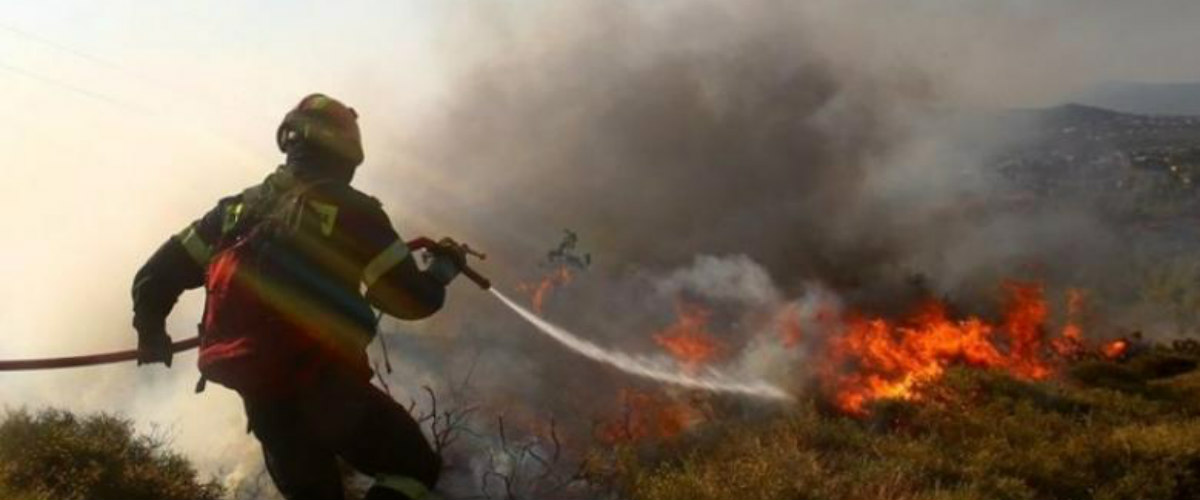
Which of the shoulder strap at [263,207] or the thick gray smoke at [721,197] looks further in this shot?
the thick gray smoke at [721,197]

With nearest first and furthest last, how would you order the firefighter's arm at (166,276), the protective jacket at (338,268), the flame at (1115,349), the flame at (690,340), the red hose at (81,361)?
the protective jacket at (338,268), the firefighter's arm at (166,276), the red hose at (81,361), the flame at (690,340), the flame at (1115,349)

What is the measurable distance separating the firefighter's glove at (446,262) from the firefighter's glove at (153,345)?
1136 mm

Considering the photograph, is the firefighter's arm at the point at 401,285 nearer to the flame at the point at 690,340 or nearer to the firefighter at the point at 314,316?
the firefighter at the point at 314,316

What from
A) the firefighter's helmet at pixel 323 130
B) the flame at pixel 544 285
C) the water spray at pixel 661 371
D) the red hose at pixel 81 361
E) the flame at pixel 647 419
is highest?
the firefighter's helmet at pixel 323 130

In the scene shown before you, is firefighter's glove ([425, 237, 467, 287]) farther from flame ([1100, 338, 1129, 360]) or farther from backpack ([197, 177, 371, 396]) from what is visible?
flame ([1100, 338, 1129, 360])

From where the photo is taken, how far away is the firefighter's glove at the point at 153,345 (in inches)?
139

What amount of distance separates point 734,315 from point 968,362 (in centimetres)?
383

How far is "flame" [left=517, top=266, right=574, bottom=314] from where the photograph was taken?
15.6 metres

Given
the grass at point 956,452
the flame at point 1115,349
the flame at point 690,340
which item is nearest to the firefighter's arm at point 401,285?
the grass at point 956,452

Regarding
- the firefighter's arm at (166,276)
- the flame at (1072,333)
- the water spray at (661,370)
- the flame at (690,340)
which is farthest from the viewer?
the flame at (1072,333)

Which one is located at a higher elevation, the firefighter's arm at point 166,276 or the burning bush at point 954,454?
the firefighter's arm at point 166,276

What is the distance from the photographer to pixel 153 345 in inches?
140

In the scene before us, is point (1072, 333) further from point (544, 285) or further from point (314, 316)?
point (314, 316)

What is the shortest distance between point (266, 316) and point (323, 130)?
72 centimetres
